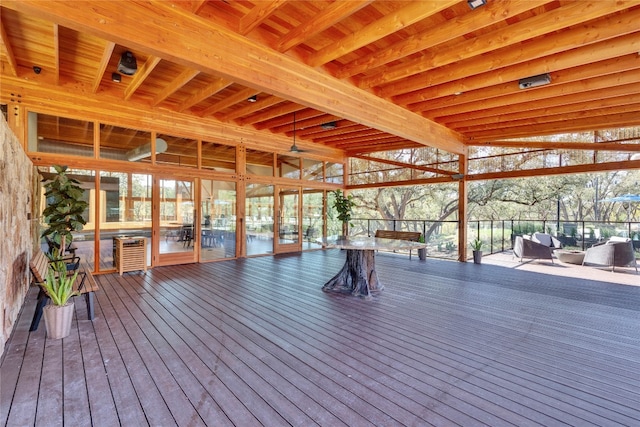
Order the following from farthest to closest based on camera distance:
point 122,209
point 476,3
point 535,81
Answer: point 122,209
point 535,81
point 476,3

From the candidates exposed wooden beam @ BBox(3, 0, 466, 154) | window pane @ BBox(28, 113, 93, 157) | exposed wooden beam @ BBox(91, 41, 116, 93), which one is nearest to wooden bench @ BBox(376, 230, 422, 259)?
exposed wooden beam @ BBox(3, 0, 466, 154)

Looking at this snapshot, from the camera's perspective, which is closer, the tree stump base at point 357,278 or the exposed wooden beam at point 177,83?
the exposed wooden beam at point 177,83

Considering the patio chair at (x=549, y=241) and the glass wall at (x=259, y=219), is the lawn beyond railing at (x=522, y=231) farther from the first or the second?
the glass wall at (x=259, y=219)

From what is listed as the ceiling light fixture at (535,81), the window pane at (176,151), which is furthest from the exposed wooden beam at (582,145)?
the window pane at (176,151)

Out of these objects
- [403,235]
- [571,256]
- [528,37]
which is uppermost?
[528,37]

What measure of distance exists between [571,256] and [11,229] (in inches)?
391

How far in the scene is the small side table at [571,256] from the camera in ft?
23.3

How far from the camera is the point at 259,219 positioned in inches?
323

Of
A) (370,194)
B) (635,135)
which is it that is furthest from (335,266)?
(370,194)

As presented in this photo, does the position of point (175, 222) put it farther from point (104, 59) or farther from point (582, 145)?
point (582, 145)

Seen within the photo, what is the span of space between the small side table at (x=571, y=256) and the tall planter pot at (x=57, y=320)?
30.5ft

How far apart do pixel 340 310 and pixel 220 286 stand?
7.12 feet

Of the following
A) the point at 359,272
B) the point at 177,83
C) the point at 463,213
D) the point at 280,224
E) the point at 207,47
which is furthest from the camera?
the point at 280,224

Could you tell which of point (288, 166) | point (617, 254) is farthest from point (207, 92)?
point (617, 254)
